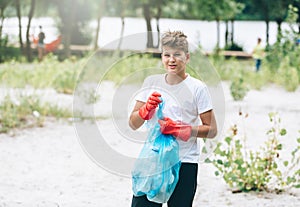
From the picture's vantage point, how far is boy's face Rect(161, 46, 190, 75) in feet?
8.62

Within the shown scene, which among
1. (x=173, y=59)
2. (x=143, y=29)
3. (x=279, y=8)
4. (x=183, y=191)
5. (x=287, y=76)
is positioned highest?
(x=173, y=59)

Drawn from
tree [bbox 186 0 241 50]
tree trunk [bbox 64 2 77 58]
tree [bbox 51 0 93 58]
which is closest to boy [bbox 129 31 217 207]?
tree trunk [bbox 64 2 77 58]

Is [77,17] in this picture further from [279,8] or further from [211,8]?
[279,8]

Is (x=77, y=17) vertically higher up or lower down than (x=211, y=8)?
lower down

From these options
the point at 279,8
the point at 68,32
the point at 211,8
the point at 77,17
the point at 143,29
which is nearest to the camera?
the point at 68,32

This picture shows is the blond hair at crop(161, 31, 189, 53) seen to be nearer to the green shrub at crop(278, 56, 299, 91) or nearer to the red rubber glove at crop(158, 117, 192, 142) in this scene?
the red rubber glove at crop(158, 117, 192, 142)

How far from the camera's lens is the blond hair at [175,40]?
2631 mm

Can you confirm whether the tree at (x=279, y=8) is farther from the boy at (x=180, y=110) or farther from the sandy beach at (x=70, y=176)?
the boy at (x=180, y=110)

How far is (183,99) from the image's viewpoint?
268 centimetres

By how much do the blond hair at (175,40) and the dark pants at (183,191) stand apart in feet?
1.68

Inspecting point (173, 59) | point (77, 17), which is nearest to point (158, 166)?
point (173, 59)

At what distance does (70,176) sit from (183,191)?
8.99 ft

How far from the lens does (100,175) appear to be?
5.45 m

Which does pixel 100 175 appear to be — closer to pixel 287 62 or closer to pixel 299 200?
pixel 299 200
